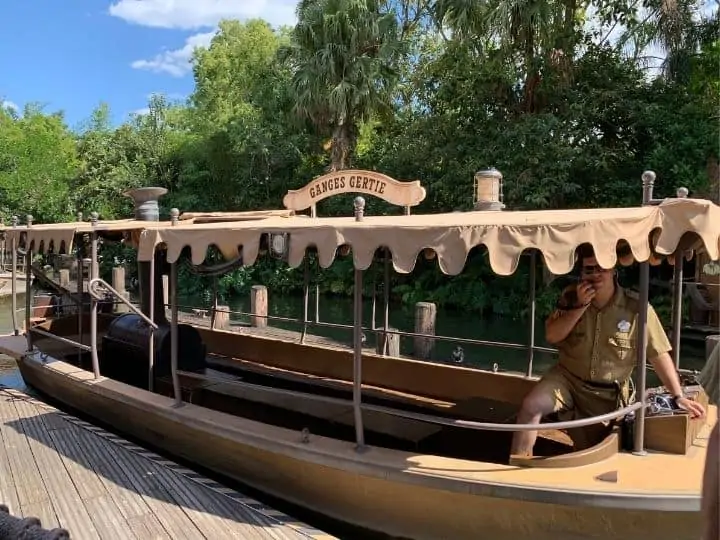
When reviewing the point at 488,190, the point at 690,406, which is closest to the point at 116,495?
the point at 488,190

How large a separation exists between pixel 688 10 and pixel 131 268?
869 inches

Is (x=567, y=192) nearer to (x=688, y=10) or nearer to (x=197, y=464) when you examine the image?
(x=688, y=10)

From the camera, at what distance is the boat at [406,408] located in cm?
374

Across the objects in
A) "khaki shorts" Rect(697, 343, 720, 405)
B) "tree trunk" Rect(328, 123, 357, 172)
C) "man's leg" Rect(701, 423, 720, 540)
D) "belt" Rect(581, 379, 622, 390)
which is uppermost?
"tree trunk" Rect(328, 123, 357, 172)

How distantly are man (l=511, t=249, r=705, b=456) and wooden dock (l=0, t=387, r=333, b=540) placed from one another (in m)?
1.93

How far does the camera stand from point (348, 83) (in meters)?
19.8

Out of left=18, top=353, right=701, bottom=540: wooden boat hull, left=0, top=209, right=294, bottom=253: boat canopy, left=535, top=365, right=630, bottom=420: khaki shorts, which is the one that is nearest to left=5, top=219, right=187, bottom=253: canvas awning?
left=0, top=209, right=294, bottom=253: boat canopy

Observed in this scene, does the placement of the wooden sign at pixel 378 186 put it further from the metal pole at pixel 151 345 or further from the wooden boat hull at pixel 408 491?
the wooden boat hull at pixel 408 491

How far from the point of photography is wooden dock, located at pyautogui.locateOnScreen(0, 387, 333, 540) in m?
4.62

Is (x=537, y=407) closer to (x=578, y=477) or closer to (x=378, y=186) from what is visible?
(x=578, y=477)

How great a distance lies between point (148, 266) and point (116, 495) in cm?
309

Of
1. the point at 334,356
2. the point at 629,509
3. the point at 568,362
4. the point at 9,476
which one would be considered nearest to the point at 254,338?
the point at 334,356

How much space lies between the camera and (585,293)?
4.28m

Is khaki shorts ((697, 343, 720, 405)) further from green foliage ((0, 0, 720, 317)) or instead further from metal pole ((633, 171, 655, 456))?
green foliage ((0, 0, 720, 317))
